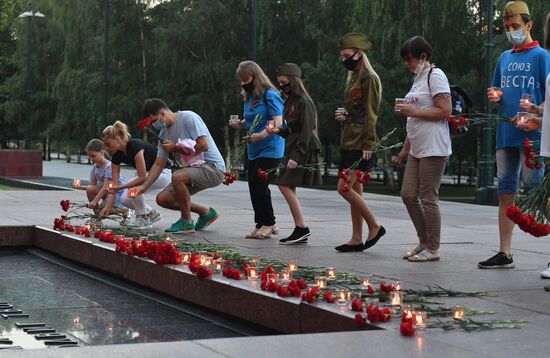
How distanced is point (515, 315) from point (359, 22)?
3047cm

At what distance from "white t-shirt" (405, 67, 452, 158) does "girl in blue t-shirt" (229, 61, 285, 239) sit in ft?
6.18

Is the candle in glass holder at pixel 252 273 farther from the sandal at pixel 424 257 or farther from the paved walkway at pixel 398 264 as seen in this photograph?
the sandal at pixel 424 257

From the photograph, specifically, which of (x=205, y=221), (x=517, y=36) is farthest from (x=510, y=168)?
(x=205, y=221)

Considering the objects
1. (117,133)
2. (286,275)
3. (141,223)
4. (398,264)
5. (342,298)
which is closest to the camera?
(342,298)

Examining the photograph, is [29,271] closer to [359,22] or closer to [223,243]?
[223,243]

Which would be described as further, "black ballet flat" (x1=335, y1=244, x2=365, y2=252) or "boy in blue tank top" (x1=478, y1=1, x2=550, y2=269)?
"black ballet flat" (x1=335, y1=244, x2=365, y2=252)

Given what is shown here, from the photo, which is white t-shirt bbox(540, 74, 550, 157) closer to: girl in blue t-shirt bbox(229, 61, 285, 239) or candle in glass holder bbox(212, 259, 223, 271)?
candle in glass holder bbox(212, 259, 223, 271)

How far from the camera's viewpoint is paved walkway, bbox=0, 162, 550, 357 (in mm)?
4746

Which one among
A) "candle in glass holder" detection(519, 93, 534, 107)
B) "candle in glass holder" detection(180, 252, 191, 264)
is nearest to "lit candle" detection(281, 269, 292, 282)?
"candle in glass holder" detection(180, 252, 191, 264)

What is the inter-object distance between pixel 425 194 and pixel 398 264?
60 centimetres

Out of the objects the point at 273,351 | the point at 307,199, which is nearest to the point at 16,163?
the point at 307,199

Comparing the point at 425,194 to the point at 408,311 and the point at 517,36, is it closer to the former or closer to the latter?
the point at 517,36

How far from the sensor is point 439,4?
3244 cm

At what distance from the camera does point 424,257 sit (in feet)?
27.7
